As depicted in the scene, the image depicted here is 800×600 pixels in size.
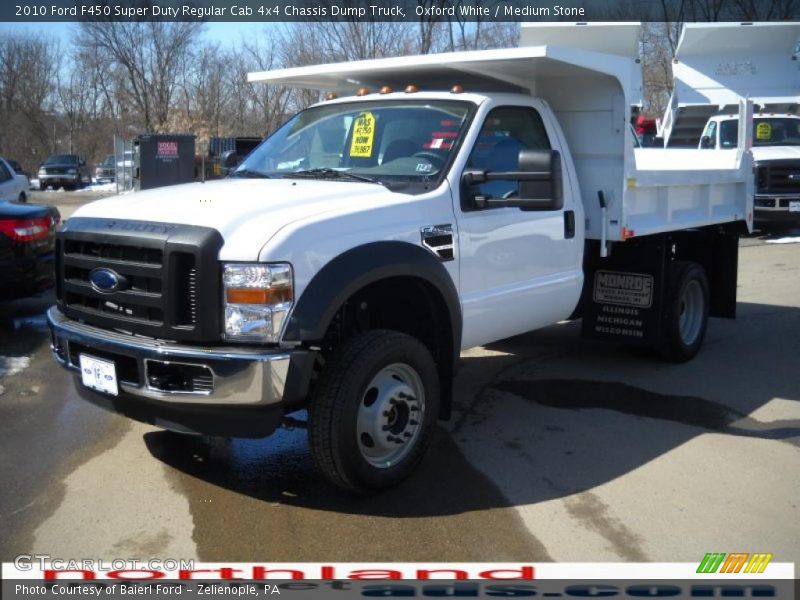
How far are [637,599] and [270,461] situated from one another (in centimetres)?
227

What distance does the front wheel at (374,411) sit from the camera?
407 cm

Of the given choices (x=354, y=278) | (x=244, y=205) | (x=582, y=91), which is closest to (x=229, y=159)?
(x=582, y=91)

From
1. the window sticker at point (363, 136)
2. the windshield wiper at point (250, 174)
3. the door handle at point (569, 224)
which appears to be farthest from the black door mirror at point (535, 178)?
the windshield wiper at point (250, 174)

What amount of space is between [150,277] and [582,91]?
3.42m

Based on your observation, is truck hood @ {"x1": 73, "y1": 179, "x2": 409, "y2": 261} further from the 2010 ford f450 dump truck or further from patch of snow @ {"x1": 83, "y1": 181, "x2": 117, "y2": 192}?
patch of snow @ {"x1": 83, "y1": 181, "x2": 117, "y2": 192}

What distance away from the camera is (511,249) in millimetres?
5223

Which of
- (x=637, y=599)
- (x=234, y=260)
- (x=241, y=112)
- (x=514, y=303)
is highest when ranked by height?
(x=241, y=112)

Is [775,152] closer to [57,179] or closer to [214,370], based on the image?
[214,370]

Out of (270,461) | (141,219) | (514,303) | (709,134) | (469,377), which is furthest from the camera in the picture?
(709,134)

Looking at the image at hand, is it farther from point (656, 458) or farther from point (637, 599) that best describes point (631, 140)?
point (637, 599)

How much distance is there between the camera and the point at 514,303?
5.33 meters

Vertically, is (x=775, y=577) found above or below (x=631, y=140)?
below

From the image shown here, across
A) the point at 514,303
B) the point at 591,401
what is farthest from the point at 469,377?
the point at 514,303

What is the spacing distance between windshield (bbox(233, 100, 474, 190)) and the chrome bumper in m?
1.48
